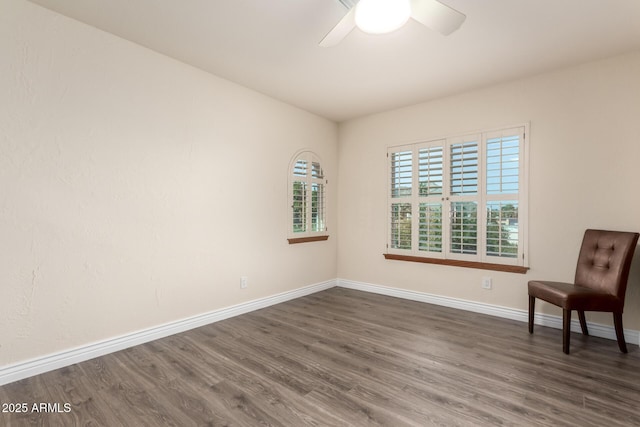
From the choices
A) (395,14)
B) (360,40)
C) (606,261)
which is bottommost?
(606,261)

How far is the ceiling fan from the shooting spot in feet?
5.52

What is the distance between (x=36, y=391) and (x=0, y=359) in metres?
0.33

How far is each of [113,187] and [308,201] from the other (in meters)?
2.28

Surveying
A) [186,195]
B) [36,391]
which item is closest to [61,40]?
[186,195]

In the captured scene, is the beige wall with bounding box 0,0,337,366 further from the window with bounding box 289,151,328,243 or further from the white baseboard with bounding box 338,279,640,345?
the white baseboard with bounding box 338,279,640,345

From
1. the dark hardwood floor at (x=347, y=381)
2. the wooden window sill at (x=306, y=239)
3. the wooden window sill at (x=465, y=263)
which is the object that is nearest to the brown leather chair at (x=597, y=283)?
the dark hardwood floor at (x=347, y=381)

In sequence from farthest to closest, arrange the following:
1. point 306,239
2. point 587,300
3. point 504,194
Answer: point 306,239, point 504,194, point 587,300

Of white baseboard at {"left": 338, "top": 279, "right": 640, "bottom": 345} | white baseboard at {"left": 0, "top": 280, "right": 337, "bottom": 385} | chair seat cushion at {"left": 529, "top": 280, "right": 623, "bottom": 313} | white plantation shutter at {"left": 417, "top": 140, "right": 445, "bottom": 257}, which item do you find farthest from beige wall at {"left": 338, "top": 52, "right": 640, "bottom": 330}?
white baseboard at {"left": 0, "top": 280, "right": 337, "bottom": 385}

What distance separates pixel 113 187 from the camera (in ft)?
8.05

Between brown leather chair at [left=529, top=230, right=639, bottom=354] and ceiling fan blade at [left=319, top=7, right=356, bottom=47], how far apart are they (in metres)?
2.46

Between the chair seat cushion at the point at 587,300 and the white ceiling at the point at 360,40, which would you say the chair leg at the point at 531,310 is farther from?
the white ceiling at the point at 360,40

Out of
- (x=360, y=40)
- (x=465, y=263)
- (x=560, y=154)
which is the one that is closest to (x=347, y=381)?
(x=465, y=263)

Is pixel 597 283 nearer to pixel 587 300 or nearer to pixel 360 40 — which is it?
pixel 587 300

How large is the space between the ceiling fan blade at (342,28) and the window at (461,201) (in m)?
2.16
